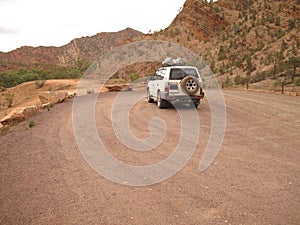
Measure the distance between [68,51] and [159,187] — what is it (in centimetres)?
12353

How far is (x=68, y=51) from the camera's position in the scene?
121875mm

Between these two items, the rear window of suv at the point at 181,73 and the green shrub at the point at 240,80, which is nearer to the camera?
the rear window of suv at the point at 181,73

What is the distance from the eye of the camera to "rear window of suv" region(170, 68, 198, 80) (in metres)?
13.8

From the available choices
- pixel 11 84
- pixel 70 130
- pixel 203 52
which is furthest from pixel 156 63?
pixel 70 130

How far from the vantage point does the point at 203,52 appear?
47938mm

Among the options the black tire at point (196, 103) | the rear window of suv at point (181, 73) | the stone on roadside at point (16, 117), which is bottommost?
the stone on roadside at point (16, 117)

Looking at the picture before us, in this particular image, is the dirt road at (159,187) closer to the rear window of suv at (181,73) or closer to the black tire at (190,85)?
the black tire at (190,85)

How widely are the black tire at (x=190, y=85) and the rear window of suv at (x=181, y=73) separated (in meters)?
0.55

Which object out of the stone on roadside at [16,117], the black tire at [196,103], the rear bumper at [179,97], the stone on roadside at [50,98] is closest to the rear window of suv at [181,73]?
the rear bumper at [179,97]

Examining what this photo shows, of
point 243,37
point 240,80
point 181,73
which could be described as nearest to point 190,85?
→ point 181,73

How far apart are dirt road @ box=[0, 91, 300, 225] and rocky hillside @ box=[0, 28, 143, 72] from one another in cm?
10576

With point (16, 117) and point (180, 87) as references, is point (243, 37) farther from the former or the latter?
point (16, 117)

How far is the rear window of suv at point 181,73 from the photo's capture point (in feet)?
45.1

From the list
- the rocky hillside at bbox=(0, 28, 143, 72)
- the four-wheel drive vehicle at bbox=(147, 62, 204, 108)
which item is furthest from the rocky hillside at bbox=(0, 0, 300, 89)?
the rocky hillside at bbox=(0, 28, 143, 72)
